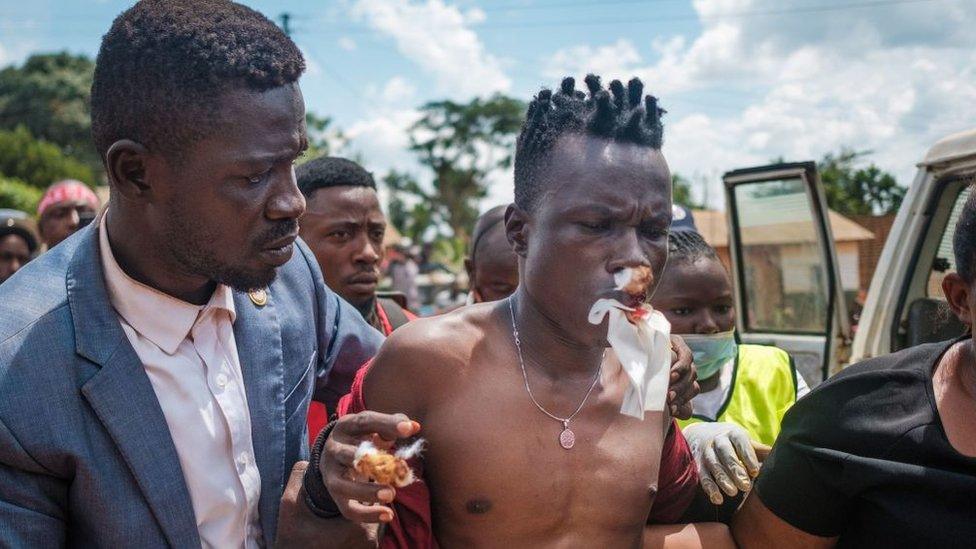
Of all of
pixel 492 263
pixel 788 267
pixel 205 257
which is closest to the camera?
pixel 205 257

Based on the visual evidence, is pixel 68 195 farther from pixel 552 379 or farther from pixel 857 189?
pixel 857 189

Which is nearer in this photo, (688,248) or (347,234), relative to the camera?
(688,248)

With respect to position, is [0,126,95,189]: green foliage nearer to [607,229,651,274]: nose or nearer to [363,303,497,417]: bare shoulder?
[363,303,497,417]: bare shoulder

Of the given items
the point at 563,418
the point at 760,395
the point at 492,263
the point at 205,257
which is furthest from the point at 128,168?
the point at 492,263

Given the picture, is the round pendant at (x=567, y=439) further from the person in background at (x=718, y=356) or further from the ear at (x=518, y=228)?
the person in background at (x=718, y=356)

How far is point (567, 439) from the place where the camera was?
1.98 meters

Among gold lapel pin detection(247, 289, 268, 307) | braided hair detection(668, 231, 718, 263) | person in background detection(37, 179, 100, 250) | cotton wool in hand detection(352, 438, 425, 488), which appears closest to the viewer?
cotton wool in hand detection(352, 438, 425, 488)

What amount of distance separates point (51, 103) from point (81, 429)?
186ft

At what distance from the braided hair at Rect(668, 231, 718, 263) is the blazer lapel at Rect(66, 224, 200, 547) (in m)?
2.09

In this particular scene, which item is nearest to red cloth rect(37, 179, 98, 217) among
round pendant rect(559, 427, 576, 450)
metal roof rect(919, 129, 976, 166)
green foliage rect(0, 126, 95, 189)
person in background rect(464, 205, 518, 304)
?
person in background rect(464, 205, 518, 304)

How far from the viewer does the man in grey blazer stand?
5.19ft

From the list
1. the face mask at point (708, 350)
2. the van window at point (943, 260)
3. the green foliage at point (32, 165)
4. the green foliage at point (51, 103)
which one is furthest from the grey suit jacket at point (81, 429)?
the green foliage at point (51, 103)

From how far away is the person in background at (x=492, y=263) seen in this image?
164 inches

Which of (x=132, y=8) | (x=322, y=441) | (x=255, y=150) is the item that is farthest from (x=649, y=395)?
(x=132, y=8)
